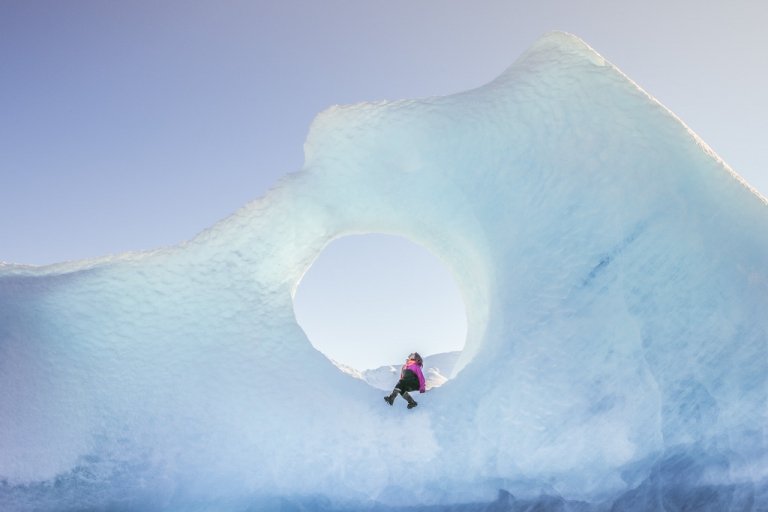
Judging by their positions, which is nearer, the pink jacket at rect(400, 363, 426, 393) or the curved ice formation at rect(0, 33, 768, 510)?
the curved ice formation at rect(0, 33, 768, 510)

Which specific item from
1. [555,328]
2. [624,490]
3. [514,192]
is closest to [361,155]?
[514,192]

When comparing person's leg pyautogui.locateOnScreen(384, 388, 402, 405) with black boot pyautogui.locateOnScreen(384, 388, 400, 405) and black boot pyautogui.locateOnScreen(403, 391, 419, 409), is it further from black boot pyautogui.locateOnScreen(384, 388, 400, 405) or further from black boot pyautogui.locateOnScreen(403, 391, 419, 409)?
black boot pyautogui.locateOnScreen(403, 391, 419, 409)

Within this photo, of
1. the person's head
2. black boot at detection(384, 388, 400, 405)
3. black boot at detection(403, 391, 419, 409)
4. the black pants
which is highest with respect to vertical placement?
the person's head

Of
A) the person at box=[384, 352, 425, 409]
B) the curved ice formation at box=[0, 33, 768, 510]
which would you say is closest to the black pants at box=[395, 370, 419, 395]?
the person at box=[384, 352, 425, 409]

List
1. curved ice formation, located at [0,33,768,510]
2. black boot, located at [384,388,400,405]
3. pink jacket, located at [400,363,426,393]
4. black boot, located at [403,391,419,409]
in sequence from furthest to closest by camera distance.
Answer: pink jacket, located at [400,363,426,393] → black boot, located at [384,388,400,405] → black boot, located at [403,391,419,409] → curved ice formation, located at [0,33,768,510]

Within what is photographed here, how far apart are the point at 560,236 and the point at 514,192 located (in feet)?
2.53

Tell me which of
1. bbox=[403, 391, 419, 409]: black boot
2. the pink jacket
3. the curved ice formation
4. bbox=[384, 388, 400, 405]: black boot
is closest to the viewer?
the curved ice formation

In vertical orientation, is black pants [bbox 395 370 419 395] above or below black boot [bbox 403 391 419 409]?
above

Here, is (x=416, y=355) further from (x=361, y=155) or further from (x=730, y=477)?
(x=730, y=477)

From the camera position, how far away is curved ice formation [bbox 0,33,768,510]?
4.52 metres

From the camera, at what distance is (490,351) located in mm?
5246

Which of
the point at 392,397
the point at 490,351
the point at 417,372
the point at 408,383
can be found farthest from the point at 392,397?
the point at 490,351

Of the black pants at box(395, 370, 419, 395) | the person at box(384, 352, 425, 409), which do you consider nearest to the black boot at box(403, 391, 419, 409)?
the person at box(384, 352, 425, 409)

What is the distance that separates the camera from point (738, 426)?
4363mm
